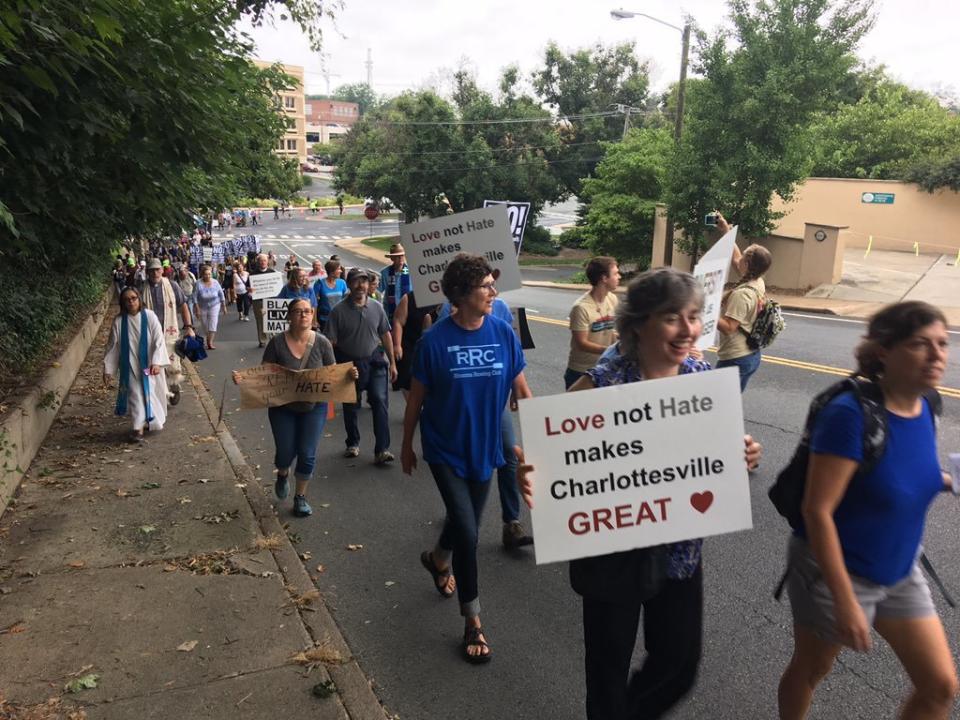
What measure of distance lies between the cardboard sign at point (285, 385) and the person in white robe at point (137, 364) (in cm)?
251

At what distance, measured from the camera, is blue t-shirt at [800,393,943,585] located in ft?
7.79

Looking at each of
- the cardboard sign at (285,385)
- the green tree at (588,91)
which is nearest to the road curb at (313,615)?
the cardboard sign at (285,385)

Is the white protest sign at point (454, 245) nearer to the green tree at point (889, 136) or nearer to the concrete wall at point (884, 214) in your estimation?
the concrete wall at point (884, 214)

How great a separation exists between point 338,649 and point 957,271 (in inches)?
998

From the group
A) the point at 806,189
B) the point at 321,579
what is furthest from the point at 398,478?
the point at 806,189

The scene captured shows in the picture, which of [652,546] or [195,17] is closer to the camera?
[652,546]

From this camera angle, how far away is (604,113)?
4906 cm

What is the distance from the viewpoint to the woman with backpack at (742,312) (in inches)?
229

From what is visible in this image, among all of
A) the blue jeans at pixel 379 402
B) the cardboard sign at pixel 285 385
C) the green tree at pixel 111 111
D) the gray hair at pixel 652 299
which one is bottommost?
the blue jeans at pixel 379 402

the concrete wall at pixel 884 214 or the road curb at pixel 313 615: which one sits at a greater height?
the concrete wall at pixel 884 214

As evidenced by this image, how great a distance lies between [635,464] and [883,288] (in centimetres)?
2229

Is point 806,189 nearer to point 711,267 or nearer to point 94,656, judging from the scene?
point 711,267

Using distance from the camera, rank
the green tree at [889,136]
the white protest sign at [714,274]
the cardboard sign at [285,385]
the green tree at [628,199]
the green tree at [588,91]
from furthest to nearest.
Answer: the green tree at [588,91], the green tree at [889,136], the green tree at [628,199], the white protest sign at [714,274], the cardboard sign at [285,385]

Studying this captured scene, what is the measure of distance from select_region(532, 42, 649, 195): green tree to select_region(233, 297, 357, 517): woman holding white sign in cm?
4408
